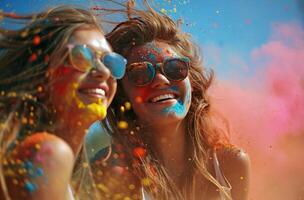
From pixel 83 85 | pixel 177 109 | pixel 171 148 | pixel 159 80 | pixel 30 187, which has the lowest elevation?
pixel 171 148

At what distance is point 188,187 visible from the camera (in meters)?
2.61

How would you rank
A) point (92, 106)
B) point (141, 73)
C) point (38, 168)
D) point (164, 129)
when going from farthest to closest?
1. point (164, 129)
2. point (141, 73)
3. point (92, 106)
4. point (38, 168)

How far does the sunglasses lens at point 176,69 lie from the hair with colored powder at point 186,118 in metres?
0.20

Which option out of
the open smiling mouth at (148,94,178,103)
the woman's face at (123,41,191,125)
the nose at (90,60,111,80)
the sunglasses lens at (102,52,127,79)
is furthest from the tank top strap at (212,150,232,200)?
the nose at (90,60,111,80)

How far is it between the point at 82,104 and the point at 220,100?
60.9 inches

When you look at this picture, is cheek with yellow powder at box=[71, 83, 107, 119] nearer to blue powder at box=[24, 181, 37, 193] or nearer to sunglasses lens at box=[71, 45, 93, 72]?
sunglasses lens at box=[71, 45, 93, 72]

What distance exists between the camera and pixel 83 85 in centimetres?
175

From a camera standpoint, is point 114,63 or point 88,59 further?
point 114,63

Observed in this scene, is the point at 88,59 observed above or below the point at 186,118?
above

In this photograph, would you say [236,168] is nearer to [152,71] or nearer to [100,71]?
[152,71]

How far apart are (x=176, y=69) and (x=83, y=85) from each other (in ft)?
2.76

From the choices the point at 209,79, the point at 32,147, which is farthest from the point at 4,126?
the point at 209,79

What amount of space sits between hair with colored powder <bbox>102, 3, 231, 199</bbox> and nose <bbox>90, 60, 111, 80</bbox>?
0.74 m

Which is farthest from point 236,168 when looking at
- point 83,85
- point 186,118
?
point 83,85
